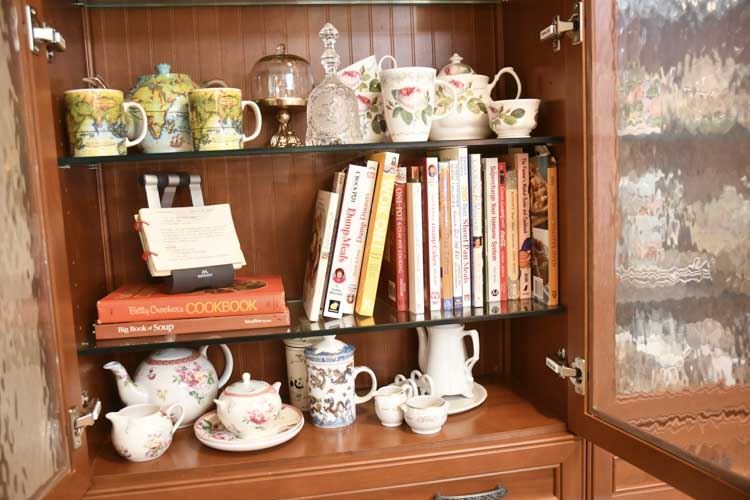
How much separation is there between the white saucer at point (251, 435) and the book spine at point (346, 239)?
8.4 inches

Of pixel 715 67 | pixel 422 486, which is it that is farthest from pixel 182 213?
pixel 715 67

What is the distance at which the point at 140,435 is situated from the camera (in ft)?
3.92

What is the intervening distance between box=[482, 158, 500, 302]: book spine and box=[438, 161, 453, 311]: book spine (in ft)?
0.26

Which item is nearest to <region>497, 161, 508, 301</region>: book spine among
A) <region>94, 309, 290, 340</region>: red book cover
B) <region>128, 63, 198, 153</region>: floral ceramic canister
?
<region>94, 309, 290, 340</region>: red book cover

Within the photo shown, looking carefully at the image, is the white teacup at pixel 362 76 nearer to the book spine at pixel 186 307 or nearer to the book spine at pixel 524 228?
the book spine at pixel 524 228

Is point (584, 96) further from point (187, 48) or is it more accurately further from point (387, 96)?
point (187, 48)

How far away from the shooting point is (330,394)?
1330mm

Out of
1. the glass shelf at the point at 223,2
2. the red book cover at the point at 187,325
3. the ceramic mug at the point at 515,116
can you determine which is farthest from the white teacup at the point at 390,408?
the glass shelf at the point at 223,2

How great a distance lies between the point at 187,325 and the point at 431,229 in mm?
491

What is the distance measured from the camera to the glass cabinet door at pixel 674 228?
0.99 meters

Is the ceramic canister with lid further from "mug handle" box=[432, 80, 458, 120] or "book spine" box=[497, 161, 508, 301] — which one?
"mug handle" box=[432, 80, 458, 120]

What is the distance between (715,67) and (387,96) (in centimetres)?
55

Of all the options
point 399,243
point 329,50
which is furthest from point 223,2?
→ point 399,243

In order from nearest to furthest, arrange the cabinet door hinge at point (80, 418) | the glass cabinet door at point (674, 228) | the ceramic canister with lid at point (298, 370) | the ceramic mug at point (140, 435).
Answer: the glass cabinet door at point (674, 228), the cabinet door hinge at point (80, 418), the ceramic mug at point (140, 435), the ceramic canister with lid at point (298, 370)
